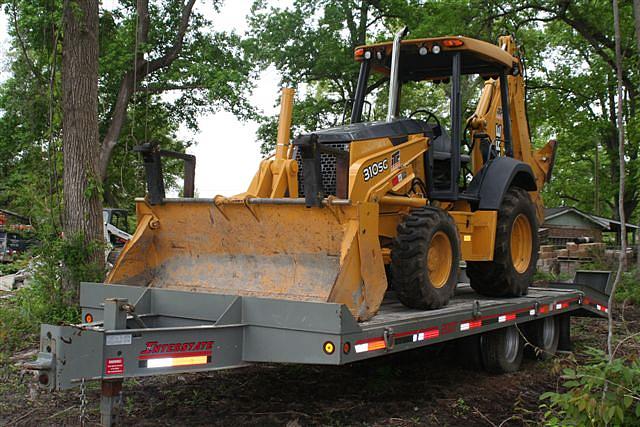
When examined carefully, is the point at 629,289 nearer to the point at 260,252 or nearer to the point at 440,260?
the point at 440,260

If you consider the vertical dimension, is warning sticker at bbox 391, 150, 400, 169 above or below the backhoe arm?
below

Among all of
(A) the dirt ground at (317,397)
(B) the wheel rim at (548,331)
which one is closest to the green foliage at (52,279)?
(A) the dirt ground at (317,397)

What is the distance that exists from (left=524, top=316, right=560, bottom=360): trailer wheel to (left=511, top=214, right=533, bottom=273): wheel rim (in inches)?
34.1

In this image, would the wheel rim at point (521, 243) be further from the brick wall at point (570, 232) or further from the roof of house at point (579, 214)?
the roof of house at point (579, 214)

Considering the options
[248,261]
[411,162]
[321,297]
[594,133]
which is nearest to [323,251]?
[321,297]

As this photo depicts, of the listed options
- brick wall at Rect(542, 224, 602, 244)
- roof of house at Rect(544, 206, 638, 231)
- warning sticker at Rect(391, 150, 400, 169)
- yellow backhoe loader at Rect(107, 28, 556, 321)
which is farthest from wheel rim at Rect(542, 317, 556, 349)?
roof of house at Rect(544, 206, 638, 231)

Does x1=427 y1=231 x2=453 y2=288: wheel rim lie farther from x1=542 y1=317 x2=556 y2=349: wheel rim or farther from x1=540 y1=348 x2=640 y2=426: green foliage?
x1=542 y1=317 x2=556 y2=349: wheel rim

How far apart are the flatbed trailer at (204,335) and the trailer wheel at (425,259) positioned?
0.18 meters

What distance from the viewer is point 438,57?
8016 millimetres

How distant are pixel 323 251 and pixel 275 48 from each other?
66.3 feet

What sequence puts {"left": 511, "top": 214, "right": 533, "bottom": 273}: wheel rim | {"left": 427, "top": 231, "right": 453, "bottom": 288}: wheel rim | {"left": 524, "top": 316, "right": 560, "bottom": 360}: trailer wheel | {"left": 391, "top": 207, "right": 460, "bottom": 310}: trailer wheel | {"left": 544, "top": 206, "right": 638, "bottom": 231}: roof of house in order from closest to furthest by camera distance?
{"left": 391, "top": 207, "right": 460, "bottom": 310}: trailer wheel, {"left": 427, "top": 231, "right": 453, "bottom": 288}: wheel rim, {"left": 511, "top": 214, "right": 533, "bottom": 273}: wheel rim, {"left": 524, "top": 316, "right": 560, "bottom": 360}: trailer wheel, {"left": 544, "top": 206, "right": 638, "bottom": 231}: roof of house

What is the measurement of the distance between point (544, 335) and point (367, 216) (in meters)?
4.51

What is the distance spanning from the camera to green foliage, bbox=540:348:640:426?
4.20 m

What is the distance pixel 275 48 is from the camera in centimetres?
2522
